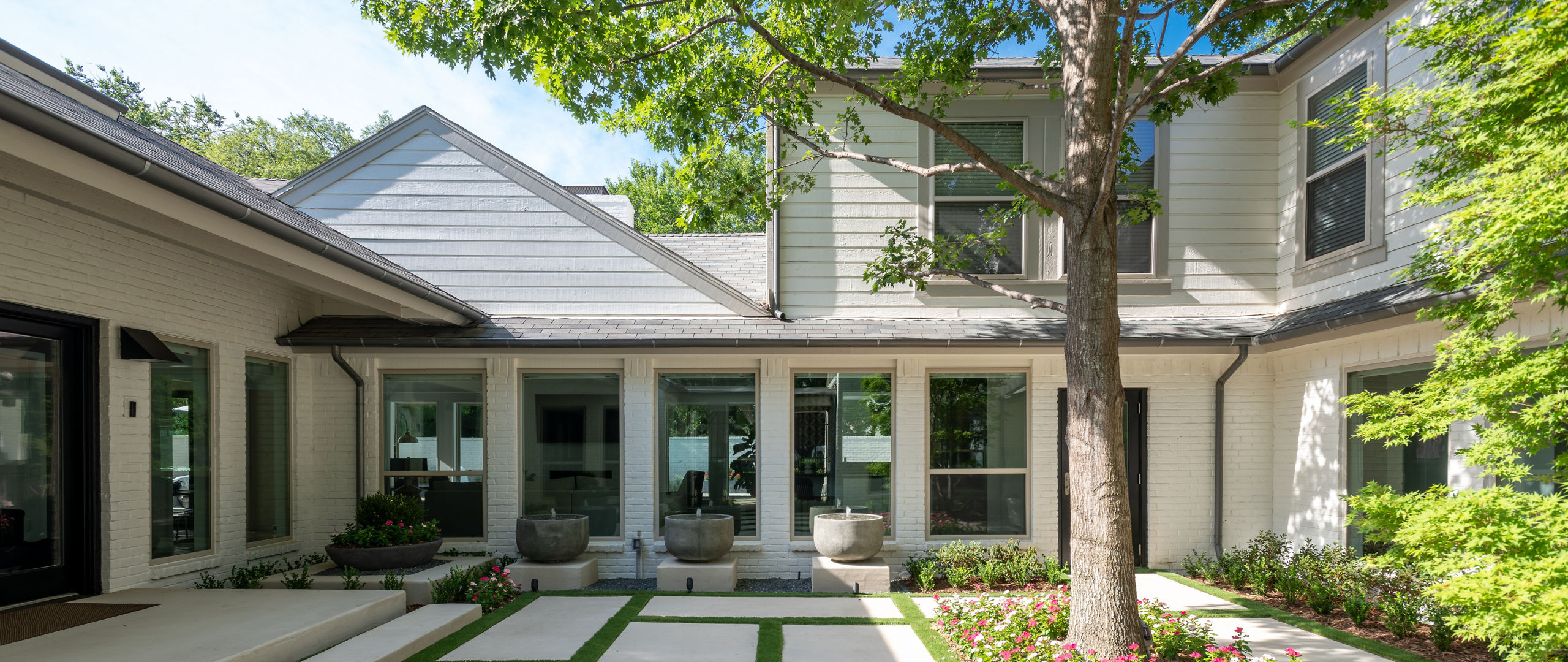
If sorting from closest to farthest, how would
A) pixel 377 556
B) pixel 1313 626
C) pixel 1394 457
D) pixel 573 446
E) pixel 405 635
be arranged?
pixel 405 635 < pixel 1313 626 < pixel 1394 457 < pixel 377 556 < pixel 573 446

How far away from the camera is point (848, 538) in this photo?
7750mm

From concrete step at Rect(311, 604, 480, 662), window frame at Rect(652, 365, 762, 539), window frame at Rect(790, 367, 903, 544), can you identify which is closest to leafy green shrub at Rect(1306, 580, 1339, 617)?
window frame at Rect(790, 367, 903, 544)

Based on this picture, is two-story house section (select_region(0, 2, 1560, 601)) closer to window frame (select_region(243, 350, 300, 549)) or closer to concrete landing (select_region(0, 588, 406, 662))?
window frame (select_region(243, 350, 300, 549))

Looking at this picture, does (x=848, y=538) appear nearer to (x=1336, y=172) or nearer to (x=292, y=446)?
(x=292, y=446)

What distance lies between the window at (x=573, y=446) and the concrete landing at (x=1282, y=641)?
19.2ft

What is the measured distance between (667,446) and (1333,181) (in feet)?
24.0

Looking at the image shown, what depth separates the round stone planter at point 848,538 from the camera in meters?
7.76

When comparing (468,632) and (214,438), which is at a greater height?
(214,438)

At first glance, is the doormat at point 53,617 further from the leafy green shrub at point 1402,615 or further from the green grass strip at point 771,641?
the leafy green shrub at point 1402,615

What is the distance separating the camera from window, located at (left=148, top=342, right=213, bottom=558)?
6562 mm

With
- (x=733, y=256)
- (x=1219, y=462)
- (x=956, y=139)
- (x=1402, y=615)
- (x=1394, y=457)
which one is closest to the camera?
(x=956, y=139)

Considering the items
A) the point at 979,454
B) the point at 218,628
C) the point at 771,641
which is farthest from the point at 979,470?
the point at 218,628

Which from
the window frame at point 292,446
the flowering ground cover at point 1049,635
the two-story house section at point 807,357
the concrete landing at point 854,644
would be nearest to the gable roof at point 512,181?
the two-story house section at point 807,357

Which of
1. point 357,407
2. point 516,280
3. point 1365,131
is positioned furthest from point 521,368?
point 1365,131
